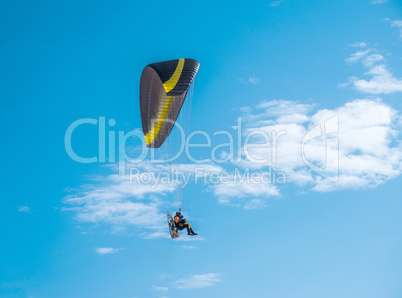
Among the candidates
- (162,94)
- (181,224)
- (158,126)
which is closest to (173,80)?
(162,94)

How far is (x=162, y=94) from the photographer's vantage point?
34844mm

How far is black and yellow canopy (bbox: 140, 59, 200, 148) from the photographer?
30797mm

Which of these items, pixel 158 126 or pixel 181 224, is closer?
pixel 181 224

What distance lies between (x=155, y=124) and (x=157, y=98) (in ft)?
7.47

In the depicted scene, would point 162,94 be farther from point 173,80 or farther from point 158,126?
point 173,80

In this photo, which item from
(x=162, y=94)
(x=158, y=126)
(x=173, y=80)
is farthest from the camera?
(x=158, y=126)

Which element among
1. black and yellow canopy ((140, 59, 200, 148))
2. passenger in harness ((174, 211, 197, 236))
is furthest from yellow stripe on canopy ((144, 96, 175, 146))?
passenger in harness ((174, 211, 197, 236))

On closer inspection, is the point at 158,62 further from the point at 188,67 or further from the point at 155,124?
the point at 155,124

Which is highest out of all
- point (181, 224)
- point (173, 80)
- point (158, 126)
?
point (173, 80)

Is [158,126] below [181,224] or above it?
above

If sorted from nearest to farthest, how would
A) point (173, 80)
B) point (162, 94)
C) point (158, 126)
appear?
point (173, 80) → point (162, 94) → point (158, 126)

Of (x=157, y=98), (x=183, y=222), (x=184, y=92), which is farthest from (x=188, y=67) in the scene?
(x=183, y=222)

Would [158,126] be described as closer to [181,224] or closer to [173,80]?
[173,80]

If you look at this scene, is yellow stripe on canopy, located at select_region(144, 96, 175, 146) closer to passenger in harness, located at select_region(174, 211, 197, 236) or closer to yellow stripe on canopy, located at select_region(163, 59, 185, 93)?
yellow stripe on canopy, located at select_region(163, 59, 185, 93)
